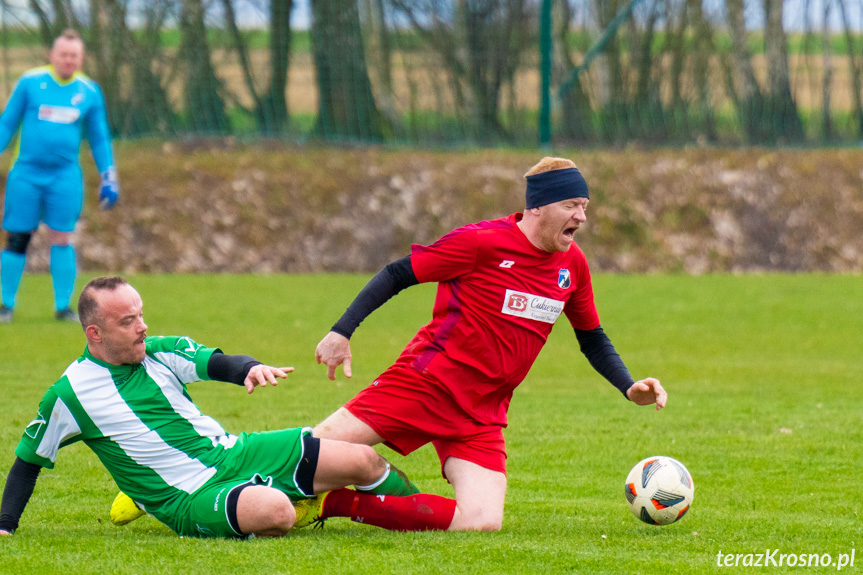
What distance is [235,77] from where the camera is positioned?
19594 millimetres

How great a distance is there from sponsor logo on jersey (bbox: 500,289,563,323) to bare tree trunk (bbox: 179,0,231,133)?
602 inches

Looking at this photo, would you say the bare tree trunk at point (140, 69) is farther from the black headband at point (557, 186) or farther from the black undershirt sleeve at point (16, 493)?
the black undershirt sleeve at point (16, 493)

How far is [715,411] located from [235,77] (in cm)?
1374

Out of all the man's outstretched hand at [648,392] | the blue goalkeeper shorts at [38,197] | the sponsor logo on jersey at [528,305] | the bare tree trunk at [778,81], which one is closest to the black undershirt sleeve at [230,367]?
the sponsor logo on jersey at [528,305]

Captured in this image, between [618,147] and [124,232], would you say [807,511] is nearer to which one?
[124,232]

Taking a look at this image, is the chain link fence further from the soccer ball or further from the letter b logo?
the soccer ball

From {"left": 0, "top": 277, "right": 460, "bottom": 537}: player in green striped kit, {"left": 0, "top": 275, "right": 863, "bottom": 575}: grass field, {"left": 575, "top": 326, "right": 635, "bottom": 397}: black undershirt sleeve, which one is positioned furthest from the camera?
{"left": 575, "top": 326, "right": 635, "bottom": 397}: black undershirt sleeve

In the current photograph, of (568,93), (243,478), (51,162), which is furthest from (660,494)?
(568,93)

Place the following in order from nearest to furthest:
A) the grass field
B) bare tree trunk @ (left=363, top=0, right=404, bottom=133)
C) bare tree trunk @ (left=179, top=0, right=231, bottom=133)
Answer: the grass field, bare tree trunk @ (left=179, top=0, right=231, bottom=133), bare tree trunk @ (left=363, top=0, right=404, bottom=133)

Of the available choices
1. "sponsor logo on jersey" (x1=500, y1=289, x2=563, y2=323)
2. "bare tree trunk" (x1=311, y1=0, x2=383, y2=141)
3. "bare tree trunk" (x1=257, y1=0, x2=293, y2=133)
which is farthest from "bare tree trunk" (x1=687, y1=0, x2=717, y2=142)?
"sponsor logo on jersey" (x1=500, y1=289, x2=563, y2=323)

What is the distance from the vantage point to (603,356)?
5352 mm

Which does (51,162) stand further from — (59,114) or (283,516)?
(283,516)

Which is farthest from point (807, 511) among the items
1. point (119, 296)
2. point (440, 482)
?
point (119, 296)

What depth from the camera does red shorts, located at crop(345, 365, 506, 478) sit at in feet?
16.3
